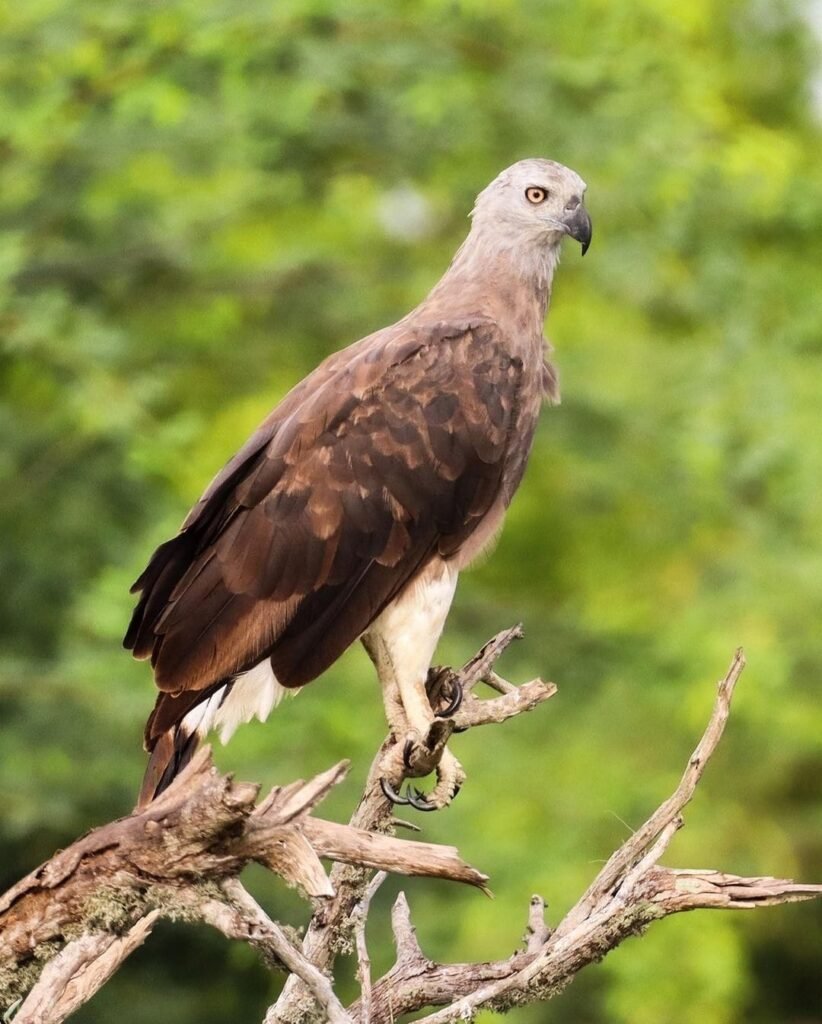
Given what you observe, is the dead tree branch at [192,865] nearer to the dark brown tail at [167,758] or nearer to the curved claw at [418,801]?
the dark brown tail at [167,758]

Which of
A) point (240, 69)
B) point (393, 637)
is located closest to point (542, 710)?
point (240, 69)

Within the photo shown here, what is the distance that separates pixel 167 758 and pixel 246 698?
0.58 metres

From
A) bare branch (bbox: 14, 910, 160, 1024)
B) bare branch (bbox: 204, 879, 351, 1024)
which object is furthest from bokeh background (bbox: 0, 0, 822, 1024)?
bare branch (bbox: 204, 879, 351, 1024)

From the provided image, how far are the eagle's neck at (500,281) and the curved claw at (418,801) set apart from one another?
61.7 inches

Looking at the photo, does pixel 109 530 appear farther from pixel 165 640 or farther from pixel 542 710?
pixel 165 640

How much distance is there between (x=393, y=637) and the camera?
5.42 meters

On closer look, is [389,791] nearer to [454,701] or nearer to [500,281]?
[454,701]

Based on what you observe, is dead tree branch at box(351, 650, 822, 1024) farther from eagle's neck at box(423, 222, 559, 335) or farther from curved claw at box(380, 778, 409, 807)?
eagle's neck at box(423, 222, 559, 335)

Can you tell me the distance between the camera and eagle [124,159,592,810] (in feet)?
16.9

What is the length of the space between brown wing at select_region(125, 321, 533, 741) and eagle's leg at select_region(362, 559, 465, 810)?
8 centimetres

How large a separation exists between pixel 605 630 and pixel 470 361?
5.93 meters

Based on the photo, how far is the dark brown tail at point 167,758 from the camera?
189 inches

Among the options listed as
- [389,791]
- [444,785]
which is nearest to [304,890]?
[389,791]

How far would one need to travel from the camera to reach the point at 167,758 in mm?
4898
